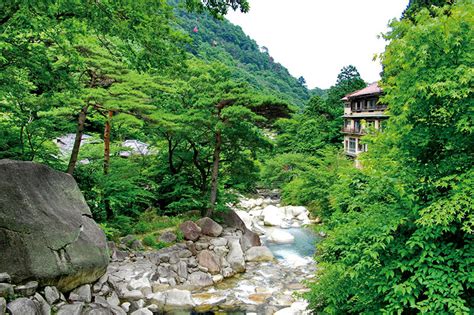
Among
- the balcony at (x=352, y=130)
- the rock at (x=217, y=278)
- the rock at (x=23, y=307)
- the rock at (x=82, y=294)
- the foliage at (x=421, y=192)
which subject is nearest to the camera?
the foliage at (x=421, y=192)

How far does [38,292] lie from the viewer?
258 inches

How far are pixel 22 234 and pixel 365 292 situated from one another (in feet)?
19.9

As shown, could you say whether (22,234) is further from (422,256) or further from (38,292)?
(422,256)

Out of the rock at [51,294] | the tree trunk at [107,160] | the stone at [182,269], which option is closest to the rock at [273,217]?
the stone at [182,269]

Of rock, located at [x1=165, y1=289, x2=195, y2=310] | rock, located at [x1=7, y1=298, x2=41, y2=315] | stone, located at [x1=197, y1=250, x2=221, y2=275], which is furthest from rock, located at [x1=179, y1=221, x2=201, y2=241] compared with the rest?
rock, located at [x1=7, y1=298, x2=41, y2=315]

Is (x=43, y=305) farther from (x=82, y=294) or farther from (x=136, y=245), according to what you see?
(x=136, y=245)

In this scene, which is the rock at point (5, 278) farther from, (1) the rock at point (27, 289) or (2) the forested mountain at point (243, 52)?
(2) the forested mountain at point (243, 52)

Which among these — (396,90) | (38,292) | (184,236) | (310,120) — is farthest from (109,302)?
(310,120)

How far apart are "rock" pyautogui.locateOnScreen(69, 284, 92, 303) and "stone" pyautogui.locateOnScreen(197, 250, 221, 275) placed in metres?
4.75

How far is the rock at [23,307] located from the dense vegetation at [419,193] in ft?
16.1

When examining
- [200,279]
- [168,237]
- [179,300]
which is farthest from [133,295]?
[168,237]

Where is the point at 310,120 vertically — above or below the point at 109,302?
above

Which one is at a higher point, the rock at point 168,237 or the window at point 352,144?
the window at point 352,144

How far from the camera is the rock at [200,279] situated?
36.2 ft
